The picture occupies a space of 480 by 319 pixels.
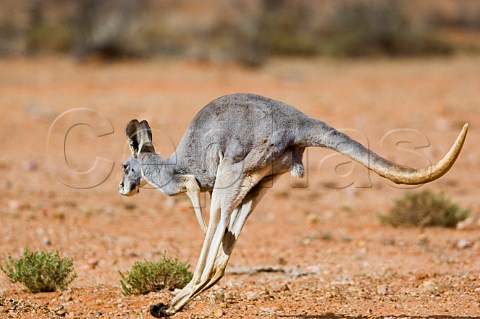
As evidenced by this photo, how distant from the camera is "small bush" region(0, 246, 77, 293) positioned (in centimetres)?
740

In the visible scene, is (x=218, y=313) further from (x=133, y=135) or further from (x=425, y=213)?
(x=425, y=213)

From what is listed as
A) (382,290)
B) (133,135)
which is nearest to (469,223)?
(382,290)

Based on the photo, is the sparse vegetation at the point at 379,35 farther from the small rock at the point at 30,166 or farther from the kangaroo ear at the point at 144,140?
the kangaroo ear at the point at 144,140

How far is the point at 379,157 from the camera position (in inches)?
222

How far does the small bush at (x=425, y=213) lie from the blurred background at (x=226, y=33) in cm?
1563

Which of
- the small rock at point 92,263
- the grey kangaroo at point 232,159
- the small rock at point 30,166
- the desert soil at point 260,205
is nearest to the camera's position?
the grey kangaroo at point 232,159

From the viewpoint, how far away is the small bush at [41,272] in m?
7.40

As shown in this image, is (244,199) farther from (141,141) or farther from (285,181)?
(285,181)

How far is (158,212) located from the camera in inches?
462

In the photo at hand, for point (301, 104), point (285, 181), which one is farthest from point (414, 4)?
point (285, 181)

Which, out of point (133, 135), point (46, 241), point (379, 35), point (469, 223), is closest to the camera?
point (133, 135)

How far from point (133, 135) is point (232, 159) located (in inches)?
36.4

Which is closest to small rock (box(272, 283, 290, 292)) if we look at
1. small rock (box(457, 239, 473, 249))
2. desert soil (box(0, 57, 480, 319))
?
desert soil (box(0, 57, 480, 319))

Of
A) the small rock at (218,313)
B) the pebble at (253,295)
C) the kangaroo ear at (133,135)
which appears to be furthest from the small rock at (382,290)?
the kangaroo ear at (133,135)
